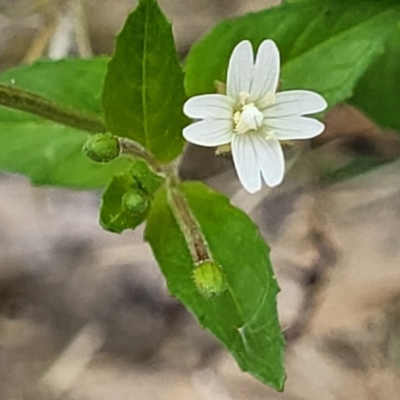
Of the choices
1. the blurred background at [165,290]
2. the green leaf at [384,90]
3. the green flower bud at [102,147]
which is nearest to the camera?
the green flower bud at [102,147]

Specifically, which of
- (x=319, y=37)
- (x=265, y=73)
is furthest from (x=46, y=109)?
(x=319, y=37)

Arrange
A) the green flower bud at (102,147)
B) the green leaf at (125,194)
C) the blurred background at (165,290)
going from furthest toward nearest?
the blurred background at (165,290)
the green leaf at (125,194)
the green flower bud at (102,147)

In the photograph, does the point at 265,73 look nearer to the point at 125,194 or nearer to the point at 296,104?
the point at 296,104

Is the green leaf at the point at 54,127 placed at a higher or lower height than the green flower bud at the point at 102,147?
lower

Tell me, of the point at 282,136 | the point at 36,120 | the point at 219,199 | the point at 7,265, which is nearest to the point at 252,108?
the point at 282,136

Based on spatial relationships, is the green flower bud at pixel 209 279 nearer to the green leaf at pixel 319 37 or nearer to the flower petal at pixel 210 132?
the flower petal at pixel 210 132

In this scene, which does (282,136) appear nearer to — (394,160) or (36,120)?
(36,120)

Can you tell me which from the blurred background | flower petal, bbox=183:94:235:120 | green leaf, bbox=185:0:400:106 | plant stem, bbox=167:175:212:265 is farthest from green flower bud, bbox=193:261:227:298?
the blurred background

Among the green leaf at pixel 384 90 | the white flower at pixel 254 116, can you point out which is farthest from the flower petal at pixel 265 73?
the green leaf at pixel 384 90
